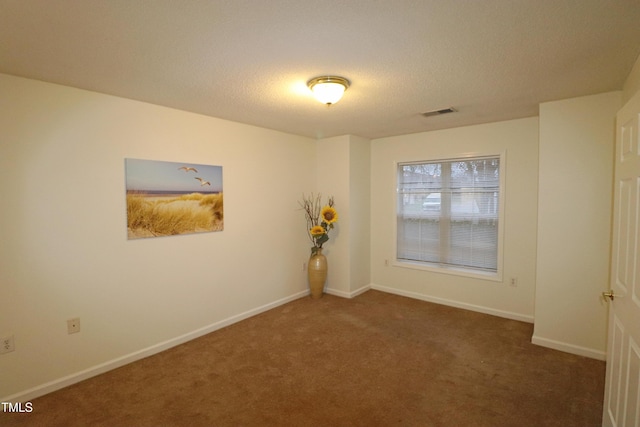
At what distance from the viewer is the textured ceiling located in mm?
1500

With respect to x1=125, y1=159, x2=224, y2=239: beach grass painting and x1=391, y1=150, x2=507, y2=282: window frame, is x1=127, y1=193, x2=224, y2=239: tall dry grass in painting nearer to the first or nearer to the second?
x1=125, y1=159, x2=224, y2=239: beach grass painting

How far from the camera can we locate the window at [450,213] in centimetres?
397

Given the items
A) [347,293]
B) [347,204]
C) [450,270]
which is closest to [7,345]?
[347,293]

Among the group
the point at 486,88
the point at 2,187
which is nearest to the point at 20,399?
the point at 2,187

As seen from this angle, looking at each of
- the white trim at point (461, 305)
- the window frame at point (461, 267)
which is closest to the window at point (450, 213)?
the window frame at point (461, 267)

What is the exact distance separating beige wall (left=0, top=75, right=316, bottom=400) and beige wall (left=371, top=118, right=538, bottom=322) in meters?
2.06

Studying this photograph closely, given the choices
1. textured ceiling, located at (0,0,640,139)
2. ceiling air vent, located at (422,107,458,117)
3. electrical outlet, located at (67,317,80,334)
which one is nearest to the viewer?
textured ceiling, located at (0,0,640,139)

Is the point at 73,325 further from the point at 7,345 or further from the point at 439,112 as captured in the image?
the point at 439,112

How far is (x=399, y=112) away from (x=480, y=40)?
59.6 inches

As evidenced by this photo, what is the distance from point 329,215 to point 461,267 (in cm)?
190

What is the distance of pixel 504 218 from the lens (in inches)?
148

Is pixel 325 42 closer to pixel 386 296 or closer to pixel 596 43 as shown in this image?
pixel 596 43

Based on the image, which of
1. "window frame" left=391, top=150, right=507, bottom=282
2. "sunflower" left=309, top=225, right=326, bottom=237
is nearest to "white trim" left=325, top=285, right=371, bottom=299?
"window frame" left=391, top=150, right=507, bottom=282

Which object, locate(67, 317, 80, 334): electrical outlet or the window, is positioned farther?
the window
